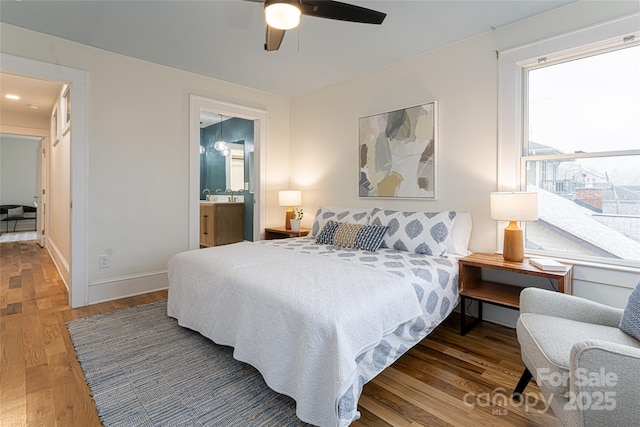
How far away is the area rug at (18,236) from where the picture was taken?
711cm

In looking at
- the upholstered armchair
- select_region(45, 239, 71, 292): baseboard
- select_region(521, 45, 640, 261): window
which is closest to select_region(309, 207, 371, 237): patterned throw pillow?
select_region(521, 45, 640, 261): window

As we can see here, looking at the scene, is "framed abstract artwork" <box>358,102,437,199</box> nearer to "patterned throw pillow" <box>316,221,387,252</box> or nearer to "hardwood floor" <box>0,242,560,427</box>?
"patterned throw pillow" <box>316,221,387,252</box>

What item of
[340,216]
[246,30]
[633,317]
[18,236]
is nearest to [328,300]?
[633,317]

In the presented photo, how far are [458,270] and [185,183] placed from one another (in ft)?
10.3

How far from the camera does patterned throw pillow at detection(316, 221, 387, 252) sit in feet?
9.41

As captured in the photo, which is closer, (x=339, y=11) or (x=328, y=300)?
(x=328, y=300)

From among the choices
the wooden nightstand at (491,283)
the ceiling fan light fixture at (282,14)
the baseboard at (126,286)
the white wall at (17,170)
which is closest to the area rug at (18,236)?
the white wall at (17,170)

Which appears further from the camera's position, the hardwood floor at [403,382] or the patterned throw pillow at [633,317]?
the hardwood floor at [403,382]

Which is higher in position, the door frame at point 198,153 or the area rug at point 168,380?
the door frame at point 198,153

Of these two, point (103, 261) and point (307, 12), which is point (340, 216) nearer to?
point (307, 12)

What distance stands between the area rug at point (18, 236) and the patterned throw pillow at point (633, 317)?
1004cm

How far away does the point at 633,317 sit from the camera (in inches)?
55.8

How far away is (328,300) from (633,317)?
1413 mm

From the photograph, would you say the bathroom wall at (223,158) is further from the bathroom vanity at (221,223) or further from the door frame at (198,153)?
the door frame at (198,153)
